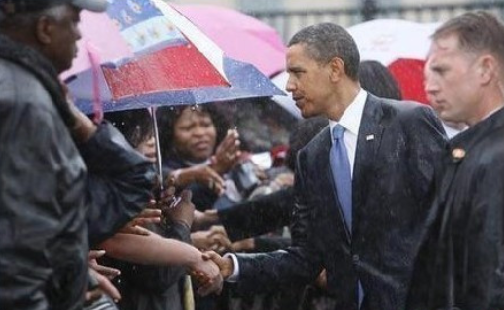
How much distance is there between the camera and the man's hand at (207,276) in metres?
7.03

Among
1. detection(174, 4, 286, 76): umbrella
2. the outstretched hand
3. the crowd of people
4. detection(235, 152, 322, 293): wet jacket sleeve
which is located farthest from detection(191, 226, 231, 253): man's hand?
detection(174, 4, 286, 76): umbrella

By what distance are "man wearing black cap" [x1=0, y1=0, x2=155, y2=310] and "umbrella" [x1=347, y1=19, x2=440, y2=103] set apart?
5.91 m

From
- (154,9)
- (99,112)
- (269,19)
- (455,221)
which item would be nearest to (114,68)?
(154,9)

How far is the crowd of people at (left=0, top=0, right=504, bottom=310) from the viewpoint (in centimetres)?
483

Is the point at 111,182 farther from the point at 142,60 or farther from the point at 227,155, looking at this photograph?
the point at 227,155

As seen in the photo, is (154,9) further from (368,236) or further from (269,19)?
(269,19)

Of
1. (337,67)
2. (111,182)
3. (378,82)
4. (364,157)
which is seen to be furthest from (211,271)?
(378,82)

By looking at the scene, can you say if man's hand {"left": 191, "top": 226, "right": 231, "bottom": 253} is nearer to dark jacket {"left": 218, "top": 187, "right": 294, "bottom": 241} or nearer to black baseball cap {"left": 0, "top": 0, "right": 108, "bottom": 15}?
dark jacket {"left": 218, "top": 187, "right": 294, "bottom": 241}

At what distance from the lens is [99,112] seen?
543 centimetres

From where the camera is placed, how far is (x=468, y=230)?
5.84 meters

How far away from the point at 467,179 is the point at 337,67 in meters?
1.74

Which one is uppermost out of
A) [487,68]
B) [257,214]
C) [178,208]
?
[487,68]

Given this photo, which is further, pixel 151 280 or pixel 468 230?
pixel 151 280

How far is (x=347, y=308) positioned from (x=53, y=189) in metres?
2.80
